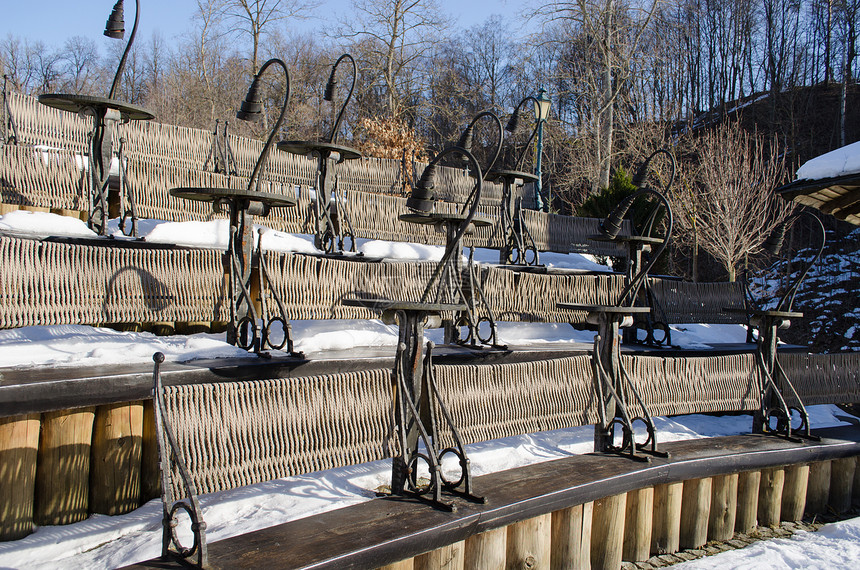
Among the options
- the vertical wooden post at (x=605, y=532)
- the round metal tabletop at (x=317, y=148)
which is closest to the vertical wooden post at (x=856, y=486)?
the vertical wooden post at (x=605, y=532)

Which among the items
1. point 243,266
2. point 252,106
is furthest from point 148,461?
point 252,106

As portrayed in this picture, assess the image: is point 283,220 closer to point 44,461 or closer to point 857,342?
point 44,461

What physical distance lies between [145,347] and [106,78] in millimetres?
32956

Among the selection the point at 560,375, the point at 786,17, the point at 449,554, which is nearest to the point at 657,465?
the point at 560,375

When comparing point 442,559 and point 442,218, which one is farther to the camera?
point 442,218

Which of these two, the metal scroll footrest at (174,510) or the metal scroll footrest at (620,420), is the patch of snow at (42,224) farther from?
the metal scroll footrest at (620,420)

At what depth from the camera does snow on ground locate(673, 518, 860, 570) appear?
351 centimetres

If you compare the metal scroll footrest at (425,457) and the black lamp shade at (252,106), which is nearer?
the metal scroll footrest at (425,457)

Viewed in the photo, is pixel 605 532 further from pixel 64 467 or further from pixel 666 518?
pixel 64 467

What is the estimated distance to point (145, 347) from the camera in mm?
3559

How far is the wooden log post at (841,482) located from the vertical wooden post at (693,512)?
1468 millimetres

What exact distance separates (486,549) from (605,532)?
933 mm

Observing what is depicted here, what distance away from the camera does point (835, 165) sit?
12.2 ft

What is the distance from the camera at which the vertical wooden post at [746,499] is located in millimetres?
4199
